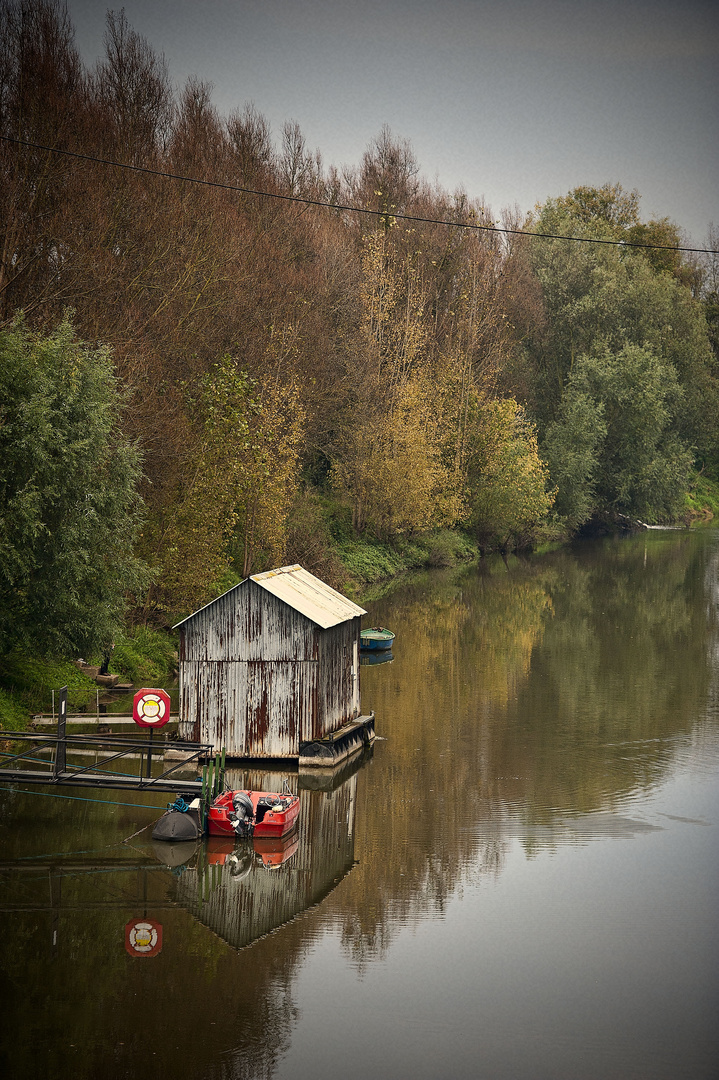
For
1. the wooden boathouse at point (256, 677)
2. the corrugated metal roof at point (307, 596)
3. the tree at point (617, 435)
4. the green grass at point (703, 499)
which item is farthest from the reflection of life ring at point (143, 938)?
the green grass at point (703, 499)

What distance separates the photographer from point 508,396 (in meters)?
86.9

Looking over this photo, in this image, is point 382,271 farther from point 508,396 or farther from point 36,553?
point 36,553

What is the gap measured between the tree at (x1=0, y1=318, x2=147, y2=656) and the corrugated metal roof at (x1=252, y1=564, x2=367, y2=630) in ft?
14.9

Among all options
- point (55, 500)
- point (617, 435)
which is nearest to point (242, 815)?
point (55, 500)

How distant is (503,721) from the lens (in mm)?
31953

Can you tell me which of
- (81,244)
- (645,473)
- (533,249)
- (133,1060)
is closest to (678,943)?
(133,1060)

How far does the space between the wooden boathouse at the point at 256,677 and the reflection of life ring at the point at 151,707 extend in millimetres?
3703

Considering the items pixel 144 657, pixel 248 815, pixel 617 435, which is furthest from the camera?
pixel 617 435

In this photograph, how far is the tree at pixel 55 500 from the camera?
26.4 m

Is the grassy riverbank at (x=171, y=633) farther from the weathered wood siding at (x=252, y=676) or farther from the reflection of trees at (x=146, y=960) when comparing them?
the reflection of trees at (x=146, y=960)

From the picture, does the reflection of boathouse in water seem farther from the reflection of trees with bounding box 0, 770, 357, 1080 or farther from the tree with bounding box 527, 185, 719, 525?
the tree with bounding box 527, 185, 719, 525

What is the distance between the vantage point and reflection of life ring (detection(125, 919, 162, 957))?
17.1m

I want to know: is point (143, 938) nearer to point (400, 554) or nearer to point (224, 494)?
point (224, 494)

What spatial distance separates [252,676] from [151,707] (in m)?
4.13
